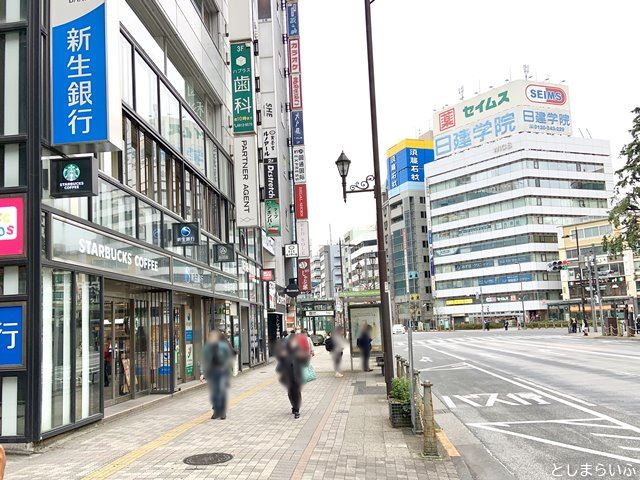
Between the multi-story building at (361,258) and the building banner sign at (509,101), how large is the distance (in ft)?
125

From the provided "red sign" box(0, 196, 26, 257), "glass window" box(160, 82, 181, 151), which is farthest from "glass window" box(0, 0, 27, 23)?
"glass window" box(160, 82, 181, 151)

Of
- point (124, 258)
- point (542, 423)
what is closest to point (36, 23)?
point (124, 258)

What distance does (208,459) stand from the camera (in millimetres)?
8539

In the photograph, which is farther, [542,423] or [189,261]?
[189,261]

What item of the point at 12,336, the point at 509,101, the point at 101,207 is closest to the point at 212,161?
the point at 101,207

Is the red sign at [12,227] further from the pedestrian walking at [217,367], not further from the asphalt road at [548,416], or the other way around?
the asphalt road at [548,416]

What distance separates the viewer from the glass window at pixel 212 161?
2392 centimetres

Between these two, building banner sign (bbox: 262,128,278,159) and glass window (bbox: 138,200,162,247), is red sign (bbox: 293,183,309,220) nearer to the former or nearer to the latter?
building banner sign (bbox: 262,128,278,159)

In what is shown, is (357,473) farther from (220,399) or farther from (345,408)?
(345,408)

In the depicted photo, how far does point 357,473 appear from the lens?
25.2ft

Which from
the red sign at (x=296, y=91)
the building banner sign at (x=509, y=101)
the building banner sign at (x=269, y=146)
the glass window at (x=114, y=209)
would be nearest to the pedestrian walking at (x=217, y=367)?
Result: the glass window at (x=114, y=209)

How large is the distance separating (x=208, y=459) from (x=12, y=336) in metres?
4.08

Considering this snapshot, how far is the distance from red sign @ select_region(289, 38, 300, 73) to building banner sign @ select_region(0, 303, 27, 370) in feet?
154

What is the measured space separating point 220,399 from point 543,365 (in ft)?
72.6
